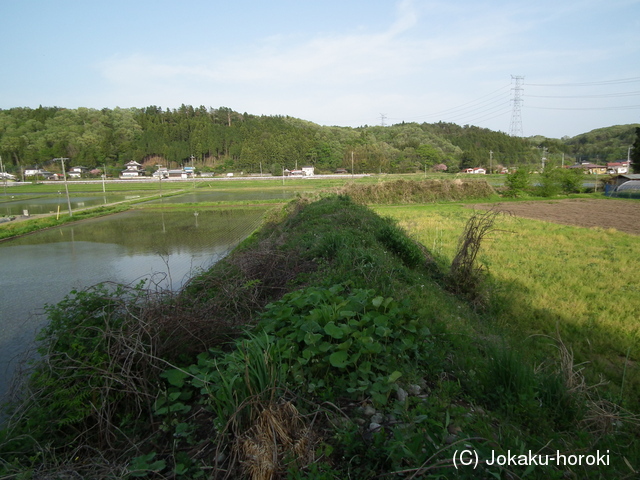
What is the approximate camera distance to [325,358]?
2871 mm

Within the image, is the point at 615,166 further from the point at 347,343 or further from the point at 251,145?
the point at 347,343

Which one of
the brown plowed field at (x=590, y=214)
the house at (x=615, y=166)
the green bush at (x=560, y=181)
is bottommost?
the brown plowed field at (x=590, y=214)

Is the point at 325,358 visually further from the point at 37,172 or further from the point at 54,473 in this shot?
the point at 37,172

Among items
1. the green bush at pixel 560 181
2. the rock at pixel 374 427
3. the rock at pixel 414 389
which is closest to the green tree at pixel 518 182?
the green bush at pixel 560 181

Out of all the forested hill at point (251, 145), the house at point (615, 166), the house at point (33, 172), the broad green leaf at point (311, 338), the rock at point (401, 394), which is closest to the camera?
the rock at point (401, 394)

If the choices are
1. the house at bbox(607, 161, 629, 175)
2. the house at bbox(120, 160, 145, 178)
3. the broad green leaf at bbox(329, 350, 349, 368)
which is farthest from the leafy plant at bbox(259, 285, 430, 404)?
the house at bbox(120, 160, 145, 178)

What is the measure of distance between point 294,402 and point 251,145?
92.4 metres

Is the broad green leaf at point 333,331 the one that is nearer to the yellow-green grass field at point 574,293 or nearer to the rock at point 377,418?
the rock at point 377,418

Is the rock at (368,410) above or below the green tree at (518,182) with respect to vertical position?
below

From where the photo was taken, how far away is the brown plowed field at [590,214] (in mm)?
18562

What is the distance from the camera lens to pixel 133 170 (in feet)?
276

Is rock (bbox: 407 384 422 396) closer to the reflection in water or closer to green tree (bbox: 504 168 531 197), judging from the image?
the reflection in water

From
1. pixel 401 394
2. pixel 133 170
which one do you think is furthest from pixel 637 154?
pixel 133 170

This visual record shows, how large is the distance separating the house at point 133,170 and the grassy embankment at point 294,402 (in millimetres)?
86805
